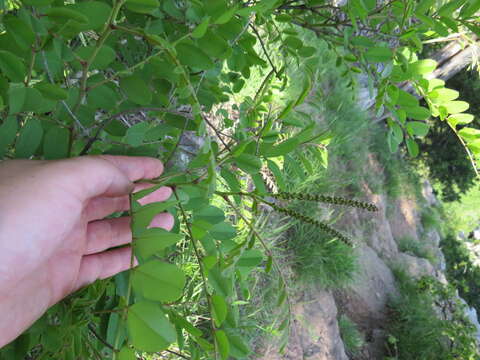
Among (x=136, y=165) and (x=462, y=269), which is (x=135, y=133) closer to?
(x=136, y=165)

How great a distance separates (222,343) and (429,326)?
2825 mm

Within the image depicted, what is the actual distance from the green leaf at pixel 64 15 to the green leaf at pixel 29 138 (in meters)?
0.11

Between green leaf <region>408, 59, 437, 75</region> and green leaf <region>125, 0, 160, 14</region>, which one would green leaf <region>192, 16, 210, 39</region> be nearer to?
green leaf <region>125, 0, 160, 14</region>

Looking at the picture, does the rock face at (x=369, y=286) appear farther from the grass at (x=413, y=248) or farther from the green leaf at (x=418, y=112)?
the green leaf at (x=418, y=112)

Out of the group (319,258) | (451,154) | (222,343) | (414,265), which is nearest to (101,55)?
(222,343)

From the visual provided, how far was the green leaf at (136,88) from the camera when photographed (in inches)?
14.4

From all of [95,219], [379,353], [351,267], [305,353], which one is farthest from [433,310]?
[95,219]

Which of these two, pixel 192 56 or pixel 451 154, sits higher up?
pixel 192 56

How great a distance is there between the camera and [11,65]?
310 mm

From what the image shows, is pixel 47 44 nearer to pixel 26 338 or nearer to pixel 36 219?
pixel 36 219

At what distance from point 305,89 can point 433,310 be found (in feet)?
10.1

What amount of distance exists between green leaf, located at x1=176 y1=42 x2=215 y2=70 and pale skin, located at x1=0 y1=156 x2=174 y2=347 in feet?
0.37

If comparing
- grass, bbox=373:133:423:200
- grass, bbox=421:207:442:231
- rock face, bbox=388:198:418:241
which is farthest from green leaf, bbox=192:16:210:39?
grass, bbox=421:207:442:231

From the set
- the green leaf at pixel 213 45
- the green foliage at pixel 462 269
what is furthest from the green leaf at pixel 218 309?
the green foliage at pixel 462 269
